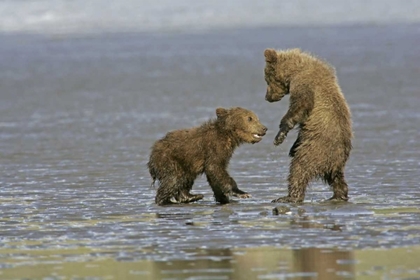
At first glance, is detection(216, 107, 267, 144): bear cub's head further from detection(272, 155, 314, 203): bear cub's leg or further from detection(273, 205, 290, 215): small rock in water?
detection(273, 205, 290, 215): small rock in water

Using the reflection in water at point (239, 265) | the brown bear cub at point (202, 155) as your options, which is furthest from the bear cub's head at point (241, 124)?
the reflection in water at point (239, 265)

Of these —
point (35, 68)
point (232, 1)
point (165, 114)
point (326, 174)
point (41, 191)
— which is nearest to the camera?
point (326, 174)

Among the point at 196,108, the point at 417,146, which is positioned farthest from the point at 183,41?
the point at 417,146

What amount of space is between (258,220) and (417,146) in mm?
4640

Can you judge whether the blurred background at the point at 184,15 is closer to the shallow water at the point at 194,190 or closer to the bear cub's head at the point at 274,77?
the shallow water at the point at 194,190

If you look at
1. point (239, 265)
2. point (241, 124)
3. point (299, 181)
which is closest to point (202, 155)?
Answer: point (241, 124)

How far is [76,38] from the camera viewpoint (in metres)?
42.2

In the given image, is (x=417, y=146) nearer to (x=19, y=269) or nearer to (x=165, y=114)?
(x=165, y=114)

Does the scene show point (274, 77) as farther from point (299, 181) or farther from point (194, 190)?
point (194, 190)

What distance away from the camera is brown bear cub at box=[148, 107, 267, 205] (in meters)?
9.56

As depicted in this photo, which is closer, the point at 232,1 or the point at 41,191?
the point at 41,191

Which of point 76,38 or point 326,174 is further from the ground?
point 76,38

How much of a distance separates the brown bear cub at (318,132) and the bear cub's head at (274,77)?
18.7 inches

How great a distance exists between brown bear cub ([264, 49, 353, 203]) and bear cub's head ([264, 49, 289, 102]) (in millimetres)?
475
